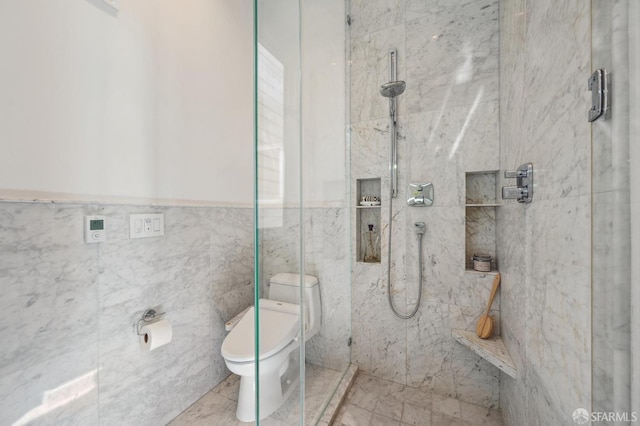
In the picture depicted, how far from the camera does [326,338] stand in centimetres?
148

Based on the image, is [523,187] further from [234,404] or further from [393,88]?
[234,404]

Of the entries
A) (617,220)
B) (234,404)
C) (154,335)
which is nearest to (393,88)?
(617,220)

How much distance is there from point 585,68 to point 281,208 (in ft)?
2.99

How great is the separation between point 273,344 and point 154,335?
549mm

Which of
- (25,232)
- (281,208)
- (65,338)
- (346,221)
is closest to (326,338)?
(346,221)

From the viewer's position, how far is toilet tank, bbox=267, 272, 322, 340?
36.6 inches

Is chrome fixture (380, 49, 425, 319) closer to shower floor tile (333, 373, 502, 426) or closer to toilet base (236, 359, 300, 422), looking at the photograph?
shower floor tile (333, 373, 502, 426)

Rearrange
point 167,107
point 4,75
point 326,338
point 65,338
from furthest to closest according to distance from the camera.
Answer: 1. point 326,338
2. point 167,107
3. point 65,338
4. point 4,75

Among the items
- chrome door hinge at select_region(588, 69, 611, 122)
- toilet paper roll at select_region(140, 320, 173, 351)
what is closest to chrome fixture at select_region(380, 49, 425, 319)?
chrome door hinge at select_region(588, 69, 611, 122)

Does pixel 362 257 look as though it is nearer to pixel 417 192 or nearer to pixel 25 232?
pixel 417 192

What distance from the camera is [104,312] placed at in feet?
3.36
